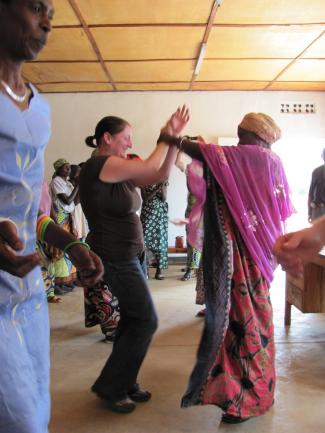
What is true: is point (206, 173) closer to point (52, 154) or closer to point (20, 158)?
point (20, 158)

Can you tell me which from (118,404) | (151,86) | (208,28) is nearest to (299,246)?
(118,404)

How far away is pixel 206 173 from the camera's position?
82.1 inches

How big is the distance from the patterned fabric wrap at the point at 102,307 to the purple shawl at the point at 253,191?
3.88ft

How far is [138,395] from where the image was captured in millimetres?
2297

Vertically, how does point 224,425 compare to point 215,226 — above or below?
below

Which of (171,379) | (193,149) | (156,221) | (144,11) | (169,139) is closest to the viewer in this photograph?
(169,139)

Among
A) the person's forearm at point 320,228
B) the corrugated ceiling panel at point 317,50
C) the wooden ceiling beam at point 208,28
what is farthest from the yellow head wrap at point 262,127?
the corrugated ceiling panel at point 317,50

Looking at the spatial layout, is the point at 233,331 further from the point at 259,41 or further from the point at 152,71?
the point at 152,71

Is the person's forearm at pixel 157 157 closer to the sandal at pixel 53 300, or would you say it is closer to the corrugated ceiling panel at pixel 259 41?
the sandal at pixel 53 300

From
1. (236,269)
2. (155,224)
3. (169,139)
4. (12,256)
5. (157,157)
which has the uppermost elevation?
(169,139)

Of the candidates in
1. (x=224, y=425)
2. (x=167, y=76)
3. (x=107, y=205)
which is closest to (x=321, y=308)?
(x=224, y=425)

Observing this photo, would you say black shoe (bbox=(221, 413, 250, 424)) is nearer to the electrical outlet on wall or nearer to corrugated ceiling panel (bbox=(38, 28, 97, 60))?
corrugated ceiling panel (bbox=(38, 28, 97, 60))

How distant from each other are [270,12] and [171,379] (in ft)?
12.2

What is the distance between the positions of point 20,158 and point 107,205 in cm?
123
